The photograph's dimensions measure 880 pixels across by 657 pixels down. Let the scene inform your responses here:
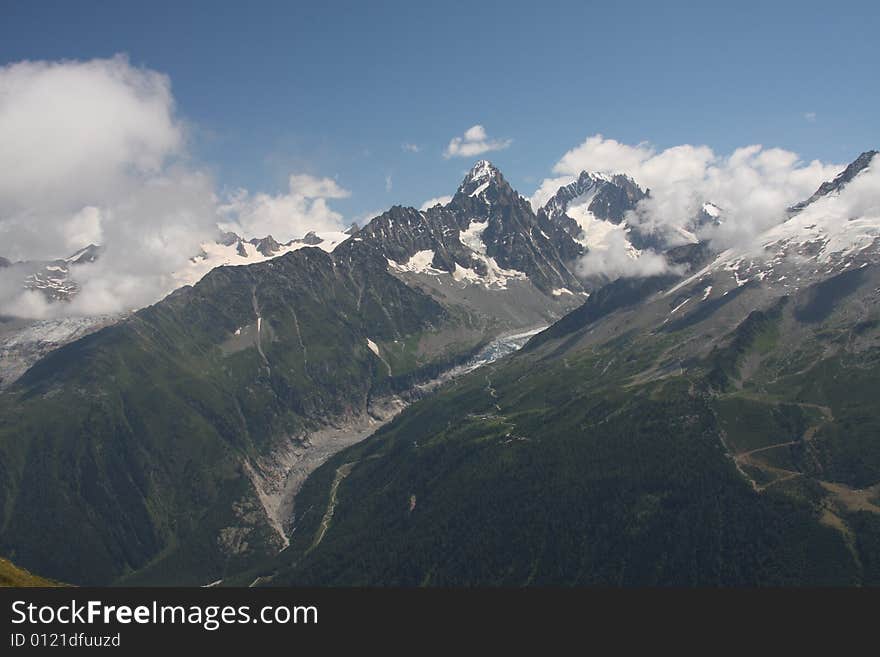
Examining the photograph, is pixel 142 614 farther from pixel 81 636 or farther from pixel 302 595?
pixel 302 595

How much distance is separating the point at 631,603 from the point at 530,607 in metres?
9.29

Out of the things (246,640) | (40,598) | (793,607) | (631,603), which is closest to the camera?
(246,640)

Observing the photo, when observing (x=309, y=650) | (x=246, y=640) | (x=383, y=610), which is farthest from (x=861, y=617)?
(x=246, y=640)

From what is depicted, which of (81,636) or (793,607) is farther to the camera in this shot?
(793,607)

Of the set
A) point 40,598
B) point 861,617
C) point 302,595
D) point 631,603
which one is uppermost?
point 40,598

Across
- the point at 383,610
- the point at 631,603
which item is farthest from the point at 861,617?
the point at 383,610

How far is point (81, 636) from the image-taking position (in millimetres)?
58938

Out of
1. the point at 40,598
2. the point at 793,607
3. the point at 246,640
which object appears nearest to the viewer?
the point at 246,640

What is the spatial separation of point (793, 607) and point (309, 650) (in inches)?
1886

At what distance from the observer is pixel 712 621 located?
6925cm

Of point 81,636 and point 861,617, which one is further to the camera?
point 861,617

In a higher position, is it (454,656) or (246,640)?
(246,640)

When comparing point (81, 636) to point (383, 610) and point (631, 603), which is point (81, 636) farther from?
point (631, 603)

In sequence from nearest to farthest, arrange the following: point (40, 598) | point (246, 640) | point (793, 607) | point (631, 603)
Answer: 1. point (246, 640)
2. point (40, 598)
3. point (631, 603)
4. point (793, 607)
